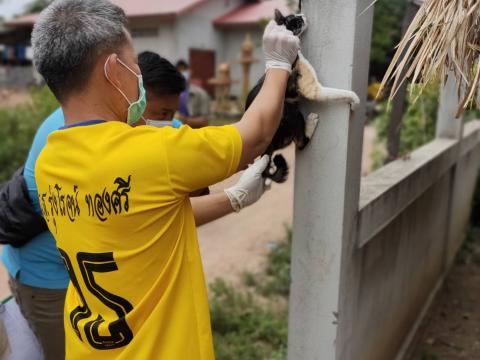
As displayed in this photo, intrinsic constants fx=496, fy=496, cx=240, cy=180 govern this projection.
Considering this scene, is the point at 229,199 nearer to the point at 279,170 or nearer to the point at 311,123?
the point at 279,170

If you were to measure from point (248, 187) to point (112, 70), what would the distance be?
715 millimetres

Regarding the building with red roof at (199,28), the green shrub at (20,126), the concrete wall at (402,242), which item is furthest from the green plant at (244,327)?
the building with red roof at (199,28)

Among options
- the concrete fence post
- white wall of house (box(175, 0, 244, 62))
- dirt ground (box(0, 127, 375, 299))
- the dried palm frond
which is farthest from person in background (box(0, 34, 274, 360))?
white wall of house (box(175, 0, 244, 62))

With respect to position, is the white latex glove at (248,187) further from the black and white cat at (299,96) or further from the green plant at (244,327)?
the green plant at (244,327)

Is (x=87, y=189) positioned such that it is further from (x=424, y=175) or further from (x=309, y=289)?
(x=424, y=175)

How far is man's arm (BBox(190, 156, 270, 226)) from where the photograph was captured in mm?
1859

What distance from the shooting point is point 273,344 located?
3.70 meters

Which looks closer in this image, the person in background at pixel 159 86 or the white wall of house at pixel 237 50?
the person in background at pixel 159 86

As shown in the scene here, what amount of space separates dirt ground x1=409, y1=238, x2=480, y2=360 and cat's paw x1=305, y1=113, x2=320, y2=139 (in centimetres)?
246

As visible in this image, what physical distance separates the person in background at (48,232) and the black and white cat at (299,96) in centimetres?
16

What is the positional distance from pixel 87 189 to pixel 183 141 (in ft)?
0.97

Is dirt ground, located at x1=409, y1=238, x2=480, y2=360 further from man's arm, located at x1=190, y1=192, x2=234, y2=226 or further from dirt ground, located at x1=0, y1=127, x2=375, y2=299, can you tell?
man's arm, located at x1=190, y1=192, x2=234, y2=226

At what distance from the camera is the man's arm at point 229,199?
1.86 metres

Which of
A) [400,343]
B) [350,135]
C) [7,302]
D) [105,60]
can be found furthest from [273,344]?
[105,60]
